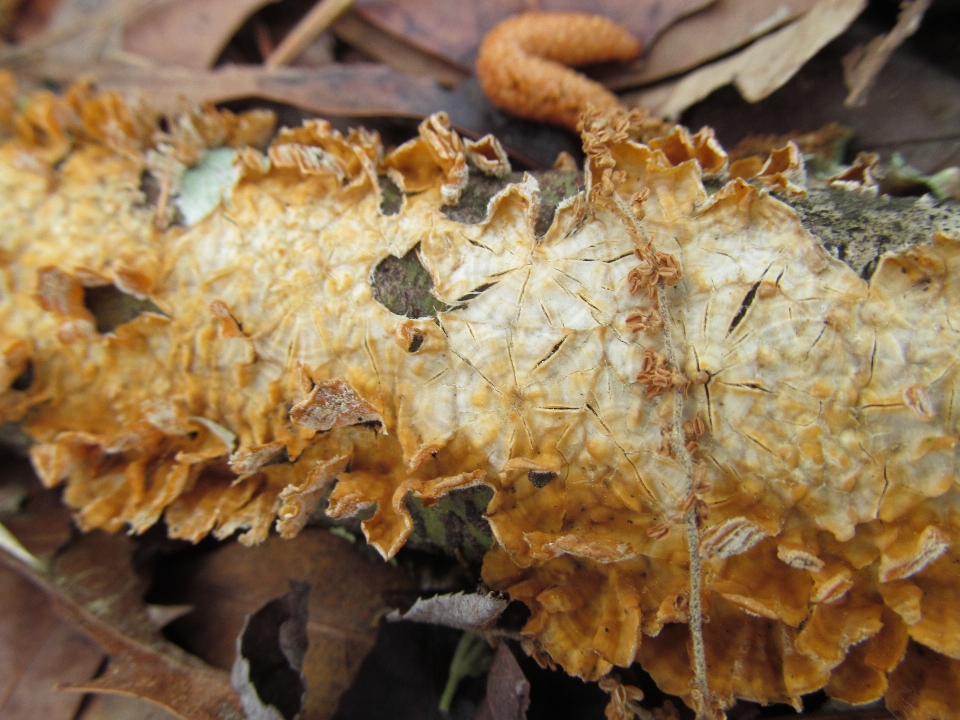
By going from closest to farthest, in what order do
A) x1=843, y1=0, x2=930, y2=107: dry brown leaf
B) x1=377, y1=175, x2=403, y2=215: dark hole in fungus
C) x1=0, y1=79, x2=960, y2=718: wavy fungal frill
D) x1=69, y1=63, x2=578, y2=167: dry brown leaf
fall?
x1=0, y1=79, x2=960, y2=718: wavy fungal frill < x1=377, y1=175, x2=403, y2=215: dark hole in fungus < x1=843, y1=0, x2=930, y2=107: dry brown leaf < x1=69, y1=63, x2=578, y2=167: dry brown leaf

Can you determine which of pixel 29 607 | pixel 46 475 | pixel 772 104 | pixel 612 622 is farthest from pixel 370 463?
pixel 772 104

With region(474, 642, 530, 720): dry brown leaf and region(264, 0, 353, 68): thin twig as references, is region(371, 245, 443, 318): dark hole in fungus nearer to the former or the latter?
region(474, 642, 530, 720): dry brown leaf

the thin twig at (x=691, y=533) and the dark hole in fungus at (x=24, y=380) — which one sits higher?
the dark hole in fungus at (x=24, y=380)

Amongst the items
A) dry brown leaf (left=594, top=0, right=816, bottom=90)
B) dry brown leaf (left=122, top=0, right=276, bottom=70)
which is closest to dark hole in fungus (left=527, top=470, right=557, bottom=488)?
dry brown leaf (left=594, top=0, right=816, bottom=90)

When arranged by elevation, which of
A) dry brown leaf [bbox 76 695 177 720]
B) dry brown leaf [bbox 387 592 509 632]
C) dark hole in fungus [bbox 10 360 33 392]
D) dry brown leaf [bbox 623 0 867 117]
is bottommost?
dry brown leaf [bbox 76 695 177 720]

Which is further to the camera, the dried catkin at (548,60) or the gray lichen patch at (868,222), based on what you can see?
the dried catkin at (548,60)

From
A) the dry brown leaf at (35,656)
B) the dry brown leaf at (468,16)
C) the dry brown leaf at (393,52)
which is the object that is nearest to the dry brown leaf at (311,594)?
the dry brown leaf at (35,656)

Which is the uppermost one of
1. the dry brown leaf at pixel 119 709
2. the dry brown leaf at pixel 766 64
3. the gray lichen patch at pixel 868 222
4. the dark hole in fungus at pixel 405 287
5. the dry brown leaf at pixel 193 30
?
the dry brown leaf at pixel 193 30

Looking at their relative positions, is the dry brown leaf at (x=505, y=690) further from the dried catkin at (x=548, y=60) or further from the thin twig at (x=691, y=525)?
the dried catkin at (x=548, y=60)
